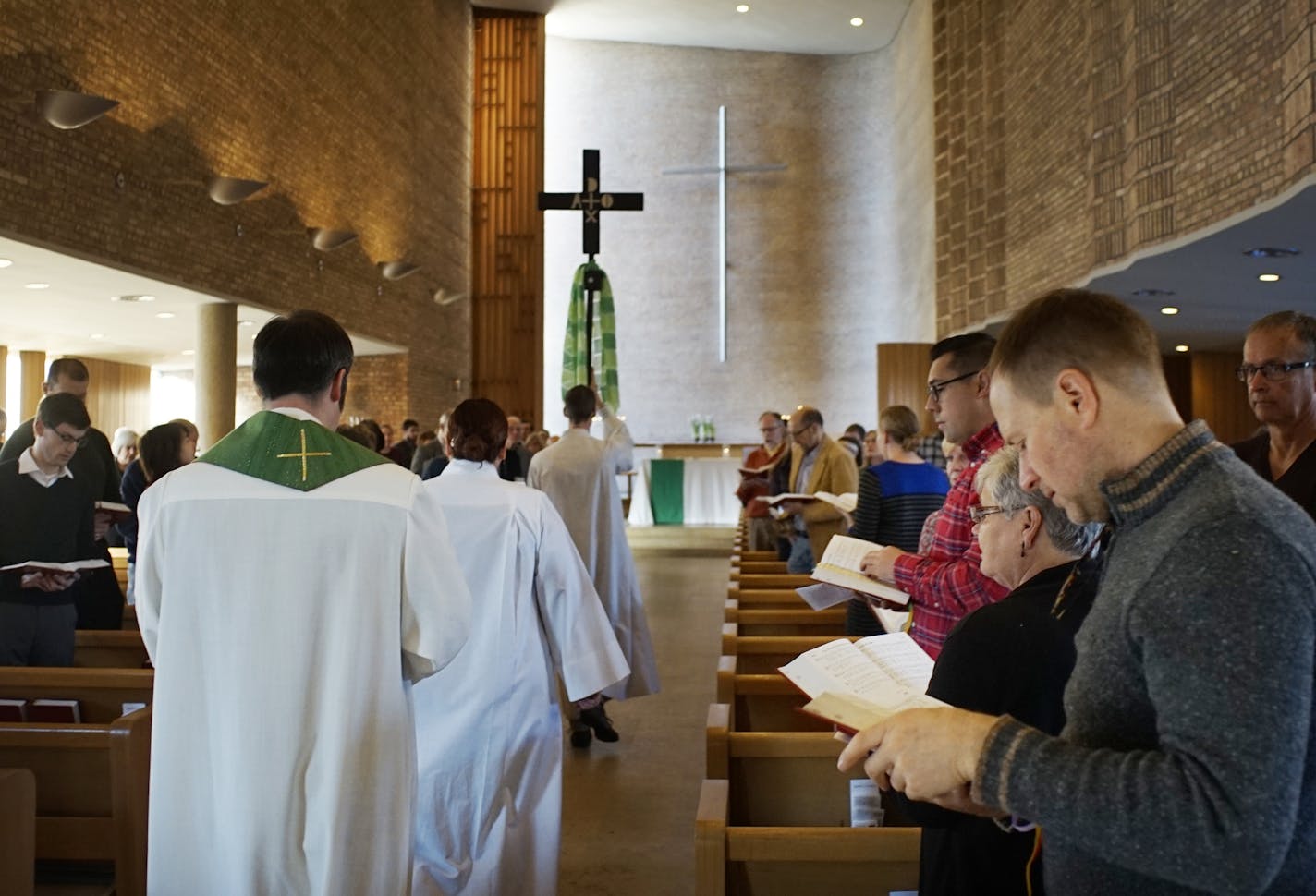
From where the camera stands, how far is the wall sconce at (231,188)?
963 cm

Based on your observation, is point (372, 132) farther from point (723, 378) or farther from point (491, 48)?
point (723, 378)

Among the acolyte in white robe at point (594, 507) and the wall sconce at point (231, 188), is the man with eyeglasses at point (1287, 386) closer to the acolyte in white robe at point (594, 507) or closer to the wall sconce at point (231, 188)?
the acolyte in white robe at point (594, 507)

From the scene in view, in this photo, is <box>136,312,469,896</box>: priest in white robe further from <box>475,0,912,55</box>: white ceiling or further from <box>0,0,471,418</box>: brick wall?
<box>475,0,912,55</box>: white ceiling

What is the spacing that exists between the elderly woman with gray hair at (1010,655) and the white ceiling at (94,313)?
742 cm

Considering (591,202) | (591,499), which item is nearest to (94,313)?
(591,202)

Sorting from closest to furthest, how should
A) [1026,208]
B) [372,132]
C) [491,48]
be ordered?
1. [1026,208]
2. [372,132]
3. [491,48]

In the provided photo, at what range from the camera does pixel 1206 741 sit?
0.98 meters

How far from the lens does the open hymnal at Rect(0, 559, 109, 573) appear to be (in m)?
3.48

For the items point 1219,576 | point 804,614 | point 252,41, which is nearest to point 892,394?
point 252,41

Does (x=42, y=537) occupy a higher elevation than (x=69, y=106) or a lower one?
lower

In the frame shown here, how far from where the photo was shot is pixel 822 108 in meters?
19.9

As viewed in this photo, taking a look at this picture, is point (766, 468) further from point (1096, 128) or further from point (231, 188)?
point (231, 188)

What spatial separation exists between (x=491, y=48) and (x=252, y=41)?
7.85 m

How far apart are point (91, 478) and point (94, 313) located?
837 cm
